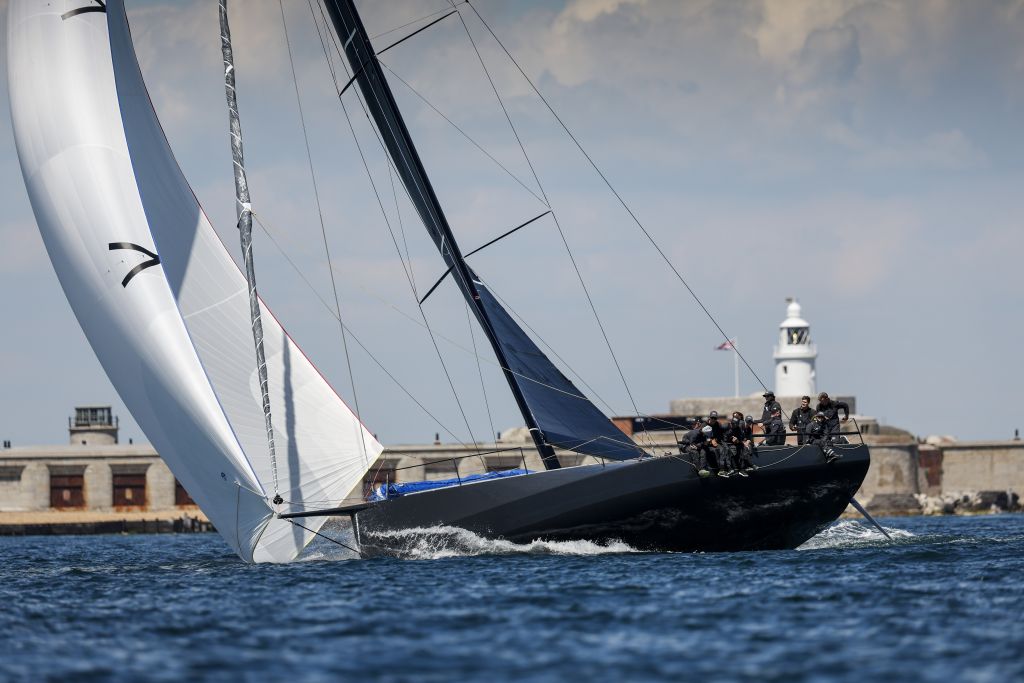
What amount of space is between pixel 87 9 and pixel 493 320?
8259 millimetres

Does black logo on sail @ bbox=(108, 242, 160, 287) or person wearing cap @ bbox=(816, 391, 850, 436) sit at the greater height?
black logo on sail @ bbox=(108, 242, 160, 287)

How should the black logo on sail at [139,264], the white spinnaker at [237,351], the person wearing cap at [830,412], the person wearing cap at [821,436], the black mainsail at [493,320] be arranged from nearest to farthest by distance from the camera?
the black logo on sail at [139,264] < the white spinnaker at [237,351] < the person wearing cap at [821,436] < the person wearing cap at [830,412] < the black mainsail at [493,320]

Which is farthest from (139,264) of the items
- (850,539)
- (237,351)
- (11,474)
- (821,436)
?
(11,474)

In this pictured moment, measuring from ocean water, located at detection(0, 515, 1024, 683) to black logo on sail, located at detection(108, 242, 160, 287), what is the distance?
4380 mm

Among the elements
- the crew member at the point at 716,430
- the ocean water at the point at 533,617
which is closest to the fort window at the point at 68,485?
the ocean water at the point at 533,617

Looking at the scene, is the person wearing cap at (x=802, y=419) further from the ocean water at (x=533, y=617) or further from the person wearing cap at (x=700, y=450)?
the person wearing cap at (x=700, y=450)

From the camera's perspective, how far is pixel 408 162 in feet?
80.0

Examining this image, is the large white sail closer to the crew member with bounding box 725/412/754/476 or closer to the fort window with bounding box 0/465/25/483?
the crew member with bounding box 725/412/754/476

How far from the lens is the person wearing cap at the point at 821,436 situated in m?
22.4

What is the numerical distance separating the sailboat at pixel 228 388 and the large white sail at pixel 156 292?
0.08 ft

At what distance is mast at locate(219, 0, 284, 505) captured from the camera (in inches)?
834

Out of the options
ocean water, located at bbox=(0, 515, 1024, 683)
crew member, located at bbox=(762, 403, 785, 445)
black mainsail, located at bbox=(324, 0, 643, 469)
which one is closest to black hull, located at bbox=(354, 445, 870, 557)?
ocean water, located at bbox=(0, 515, 1024, 683)

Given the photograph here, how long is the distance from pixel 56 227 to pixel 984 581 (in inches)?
541

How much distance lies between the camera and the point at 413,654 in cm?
1277
